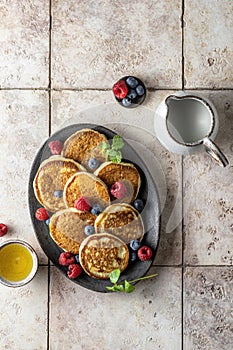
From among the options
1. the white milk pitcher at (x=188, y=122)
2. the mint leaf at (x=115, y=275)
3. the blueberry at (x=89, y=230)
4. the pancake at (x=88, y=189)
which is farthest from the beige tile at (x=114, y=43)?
the mint leaf at (x=115, y=275)

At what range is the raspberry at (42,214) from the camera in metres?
1.63

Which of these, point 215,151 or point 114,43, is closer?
point 215,151

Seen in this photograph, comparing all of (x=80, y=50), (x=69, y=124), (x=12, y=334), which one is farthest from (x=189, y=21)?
(x=12, y=334)

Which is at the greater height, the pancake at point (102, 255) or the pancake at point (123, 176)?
the pancake at point (123, 176)

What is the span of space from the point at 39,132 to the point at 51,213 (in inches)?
7.9

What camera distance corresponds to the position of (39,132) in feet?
5.55

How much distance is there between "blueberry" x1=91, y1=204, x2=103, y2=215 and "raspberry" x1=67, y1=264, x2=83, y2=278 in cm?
13

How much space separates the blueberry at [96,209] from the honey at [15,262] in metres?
0.18

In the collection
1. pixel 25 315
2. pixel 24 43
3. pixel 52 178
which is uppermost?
pixel 24 43

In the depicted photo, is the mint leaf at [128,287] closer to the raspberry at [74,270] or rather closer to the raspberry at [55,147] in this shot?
the raspberry at [74,270]

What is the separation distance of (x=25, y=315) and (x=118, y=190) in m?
0.39

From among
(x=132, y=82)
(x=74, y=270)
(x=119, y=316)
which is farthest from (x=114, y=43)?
(x=119, y=316)

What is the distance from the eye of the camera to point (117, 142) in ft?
5.35

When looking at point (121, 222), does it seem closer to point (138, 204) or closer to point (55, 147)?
point (138, 204)
